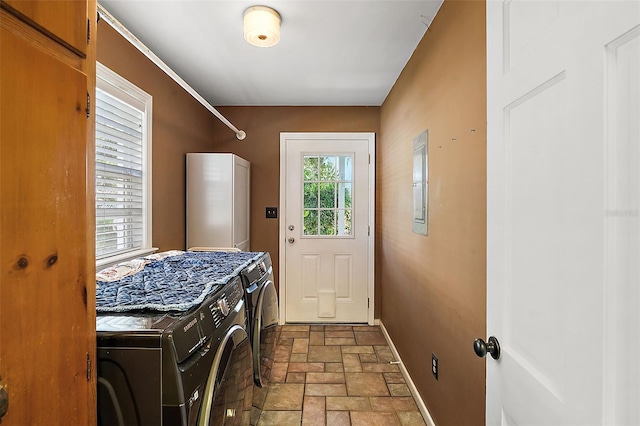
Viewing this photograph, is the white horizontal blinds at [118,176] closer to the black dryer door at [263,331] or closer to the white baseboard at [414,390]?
the black dryer door at [263,331]

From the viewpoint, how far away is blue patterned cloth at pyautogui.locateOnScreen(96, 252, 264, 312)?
39.3 inches

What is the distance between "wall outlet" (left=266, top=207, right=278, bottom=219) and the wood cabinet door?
8.48ft

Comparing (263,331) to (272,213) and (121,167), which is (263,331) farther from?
(272,213)

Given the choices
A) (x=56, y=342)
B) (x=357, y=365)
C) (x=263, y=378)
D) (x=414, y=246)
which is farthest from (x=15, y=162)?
(x=357, y=365)

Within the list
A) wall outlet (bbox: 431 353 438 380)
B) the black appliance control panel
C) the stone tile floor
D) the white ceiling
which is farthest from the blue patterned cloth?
the white ceiling

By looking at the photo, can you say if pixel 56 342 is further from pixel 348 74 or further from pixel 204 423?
pixel 348 74

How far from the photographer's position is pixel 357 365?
247cm

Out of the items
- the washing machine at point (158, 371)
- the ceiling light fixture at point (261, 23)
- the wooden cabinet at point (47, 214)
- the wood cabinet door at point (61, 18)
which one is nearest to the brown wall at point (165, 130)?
the ceiling light fixture at point (261, 23)

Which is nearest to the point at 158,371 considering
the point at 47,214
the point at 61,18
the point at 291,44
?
the point at 47,214

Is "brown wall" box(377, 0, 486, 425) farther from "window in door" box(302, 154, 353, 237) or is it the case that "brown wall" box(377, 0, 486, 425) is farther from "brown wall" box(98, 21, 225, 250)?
"brown wall" box(98, 21, 225, 250)

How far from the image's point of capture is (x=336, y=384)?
2.22 m

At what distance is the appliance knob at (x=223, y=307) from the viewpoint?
3.77 feet
